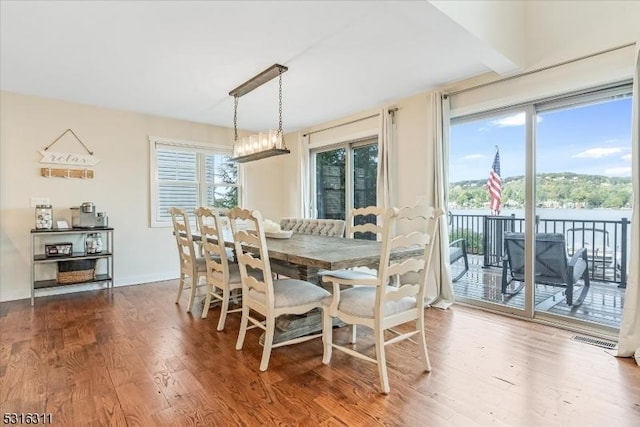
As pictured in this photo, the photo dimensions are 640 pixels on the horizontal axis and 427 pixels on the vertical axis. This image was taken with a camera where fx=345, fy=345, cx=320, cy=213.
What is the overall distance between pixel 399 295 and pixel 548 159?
2256mm

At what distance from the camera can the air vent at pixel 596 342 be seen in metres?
2.65

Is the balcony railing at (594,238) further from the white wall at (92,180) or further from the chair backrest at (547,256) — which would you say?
the white wall at (92,180)

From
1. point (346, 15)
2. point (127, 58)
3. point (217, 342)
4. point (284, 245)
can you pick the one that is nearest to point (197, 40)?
point (127, 58)

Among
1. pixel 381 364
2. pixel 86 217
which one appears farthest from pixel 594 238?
pixel 86 217

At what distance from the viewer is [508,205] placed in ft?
11.6

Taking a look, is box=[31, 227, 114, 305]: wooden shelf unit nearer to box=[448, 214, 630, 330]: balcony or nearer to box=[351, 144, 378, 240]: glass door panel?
box=[351, 144, 378, 240]: glass door panel

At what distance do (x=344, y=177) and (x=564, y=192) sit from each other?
2882 millimetres

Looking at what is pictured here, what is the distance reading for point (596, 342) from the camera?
107 inches

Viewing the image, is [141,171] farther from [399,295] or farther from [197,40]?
[399,295]

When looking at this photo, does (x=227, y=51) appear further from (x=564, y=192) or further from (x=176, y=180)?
(x=564, y=192)

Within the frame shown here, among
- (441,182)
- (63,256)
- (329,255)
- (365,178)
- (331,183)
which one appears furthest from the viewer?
(331,183)

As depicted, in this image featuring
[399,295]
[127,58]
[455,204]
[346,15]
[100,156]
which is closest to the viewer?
[399,295]

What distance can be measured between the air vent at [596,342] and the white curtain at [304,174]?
387 cm

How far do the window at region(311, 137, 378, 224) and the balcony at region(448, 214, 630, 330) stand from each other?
153 centimetres
